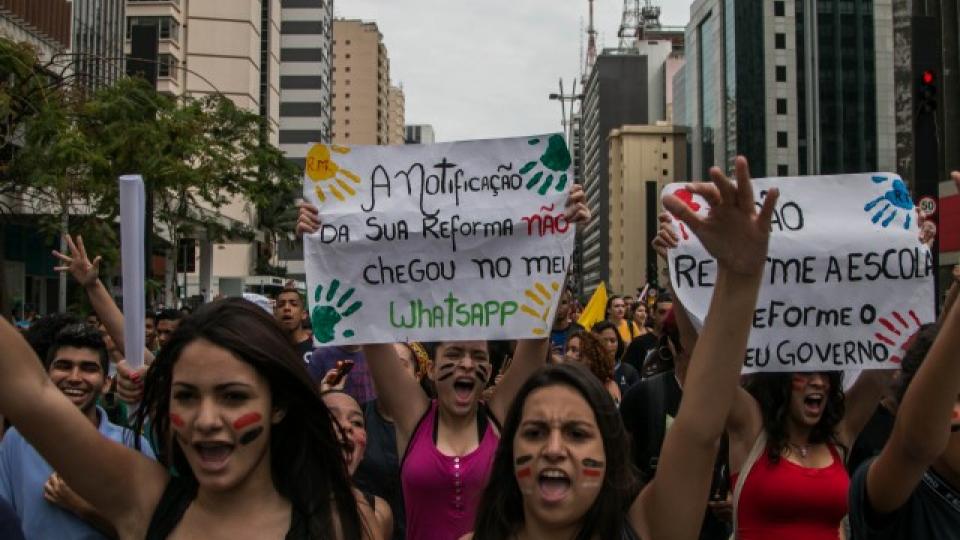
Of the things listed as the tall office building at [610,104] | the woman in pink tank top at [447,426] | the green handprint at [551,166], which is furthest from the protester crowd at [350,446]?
the tall office building at [610,104]

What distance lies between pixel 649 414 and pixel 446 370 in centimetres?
162

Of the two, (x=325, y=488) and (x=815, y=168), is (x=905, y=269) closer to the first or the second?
(x=325, y=488)

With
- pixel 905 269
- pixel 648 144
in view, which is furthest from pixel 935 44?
pixel 648 144

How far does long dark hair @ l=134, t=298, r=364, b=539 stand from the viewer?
9.49 ft

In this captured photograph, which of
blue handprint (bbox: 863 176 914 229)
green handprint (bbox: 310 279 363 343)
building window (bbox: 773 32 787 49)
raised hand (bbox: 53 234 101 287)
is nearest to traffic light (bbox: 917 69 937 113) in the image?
blue handprint (bbox: 863 176 914 229)

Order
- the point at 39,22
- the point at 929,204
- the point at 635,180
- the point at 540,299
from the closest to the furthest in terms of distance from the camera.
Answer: the point at 540,299 → the point at 929,204 → the point at 39,22 → the point at 635,180

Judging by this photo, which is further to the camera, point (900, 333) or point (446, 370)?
point (446, 370)

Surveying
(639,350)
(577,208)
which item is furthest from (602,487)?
(639,350)

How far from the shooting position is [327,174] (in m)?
5.47

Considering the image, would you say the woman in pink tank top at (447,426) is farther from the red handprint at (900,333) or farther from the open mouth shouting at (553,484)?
the red handprint at (900,333)

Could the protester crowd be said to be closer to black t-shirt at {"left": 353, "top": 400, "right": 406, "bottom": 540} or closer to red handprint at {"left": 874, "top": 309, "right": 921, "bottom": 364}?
red handprint at {"left": 874, "top": 309, "right": 921, "bottom": 364}

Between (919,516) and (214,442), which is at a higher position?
(214,442)

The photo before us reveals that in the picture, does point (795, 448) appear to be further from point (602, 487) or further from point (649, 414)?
point (602, 487)

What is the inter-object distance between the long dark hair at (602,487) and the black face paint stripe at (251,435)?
738 mm
